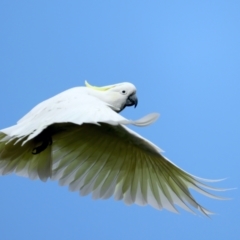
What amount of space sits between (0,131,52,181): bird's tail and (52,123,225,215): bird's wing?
0.10 ft

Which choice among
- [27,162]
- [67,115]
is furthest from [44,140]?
[67,115]

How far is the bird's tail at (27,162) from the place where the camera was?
7.43 ft

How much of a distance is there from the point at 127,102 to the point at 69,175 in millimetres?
330

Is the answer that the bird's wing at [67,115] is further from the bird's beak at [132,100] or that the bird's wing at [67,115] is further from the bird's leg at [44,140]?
the bird's beak at [132,100]

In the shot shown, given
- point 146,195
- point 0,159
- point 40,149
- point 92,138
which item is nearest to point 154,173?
point 146,195

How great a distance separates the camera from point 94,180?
2.34 meters

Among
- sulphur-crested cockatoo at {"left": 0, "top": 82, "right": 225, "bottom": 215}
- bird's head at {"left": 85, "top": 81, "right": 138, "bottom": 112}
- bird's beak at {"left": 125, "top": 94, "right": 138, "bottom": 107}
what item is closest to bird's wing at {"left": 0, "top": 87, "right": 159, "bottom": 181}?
sulphur-crested cockatoo at {"left": 0, "top": 82, "right": 225, "bottom": 215}

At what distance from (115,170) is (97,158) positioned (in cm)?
8

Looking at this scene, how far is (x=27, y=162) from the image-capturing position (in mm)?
2352

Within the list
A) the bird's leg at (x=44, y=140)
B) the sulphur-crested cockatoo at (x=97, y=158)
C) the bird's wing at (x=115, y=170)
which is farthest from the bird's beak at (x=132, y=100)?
the bird's leg at (x=44, y=140)

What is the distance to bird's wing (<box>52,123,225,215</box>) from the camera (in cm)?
214

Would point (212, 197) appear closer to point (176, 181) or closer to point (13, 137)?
point (176, 181)

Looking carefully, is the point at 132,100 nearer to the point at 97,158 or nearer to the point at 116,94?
the point at 116,94

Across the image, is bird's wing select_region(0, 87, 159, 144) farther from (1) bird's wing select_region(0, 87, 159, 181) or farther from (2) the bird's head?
(2) the bird's head
